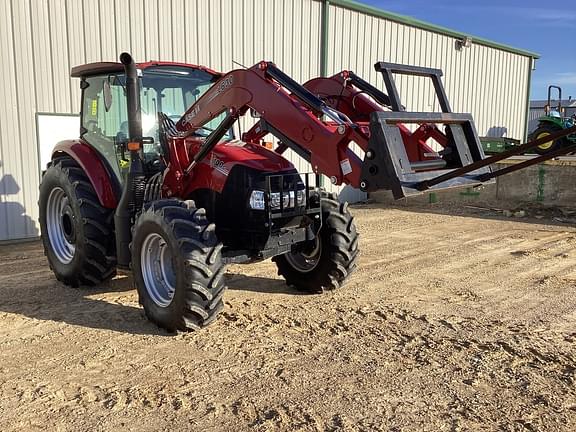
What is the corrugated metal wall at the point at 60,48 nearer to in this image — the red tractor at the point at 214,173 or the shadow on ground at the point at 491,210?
the red tractor at the point at 214,173

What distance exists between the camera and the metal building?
852cm

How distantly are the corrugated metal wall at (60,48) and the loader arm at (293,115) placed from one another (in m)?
4.90

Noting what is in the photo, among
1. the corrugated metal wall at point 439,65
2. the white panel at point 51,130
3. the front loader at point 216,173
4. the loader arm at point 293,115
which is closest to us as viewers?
the loader arm at point 293,115

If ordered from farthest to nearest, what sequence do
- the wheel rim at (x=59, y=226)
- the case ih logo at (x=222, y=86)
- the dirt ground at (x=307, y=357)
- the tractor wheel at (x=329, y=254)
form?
the wheel rim at (x=59, y=226) < the tractor wheel at (x=329, y=254) < the case ih logo at (x=222, y=86) < the dirt ground at (x=307, y=357)

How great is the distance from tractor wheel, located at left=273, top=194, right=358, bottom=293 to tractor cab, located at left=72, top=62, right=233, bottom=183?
139 cm

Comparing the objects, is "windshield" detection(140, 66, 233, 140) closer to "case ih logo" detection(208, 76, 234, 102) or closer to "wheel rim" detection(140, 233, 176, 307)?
"case ih logo" detection(208, 76, 234, 102)

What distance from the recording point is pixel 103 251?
5.60m

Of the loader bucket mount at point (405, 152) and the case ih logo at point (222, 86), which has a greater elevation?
the case ih logo at point (222, 86)

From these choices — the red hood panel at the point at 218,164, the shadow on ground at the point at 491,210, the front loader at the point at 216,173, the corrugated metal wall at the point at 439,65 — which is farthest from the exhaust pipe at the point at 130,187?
the corrugated metal wall at the point at 439,65

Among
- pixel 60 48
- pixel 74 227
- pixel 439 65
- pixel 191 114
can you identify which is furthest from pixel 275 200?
pixel 439 65

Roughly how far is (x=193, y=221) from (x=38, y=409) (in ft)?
5.65

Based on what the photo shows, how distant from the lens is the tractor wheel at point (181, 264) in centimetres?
435

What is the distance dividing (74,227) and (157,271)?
54.4 inches

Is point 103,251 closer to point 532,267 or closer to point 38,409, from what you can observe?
point 38,409
